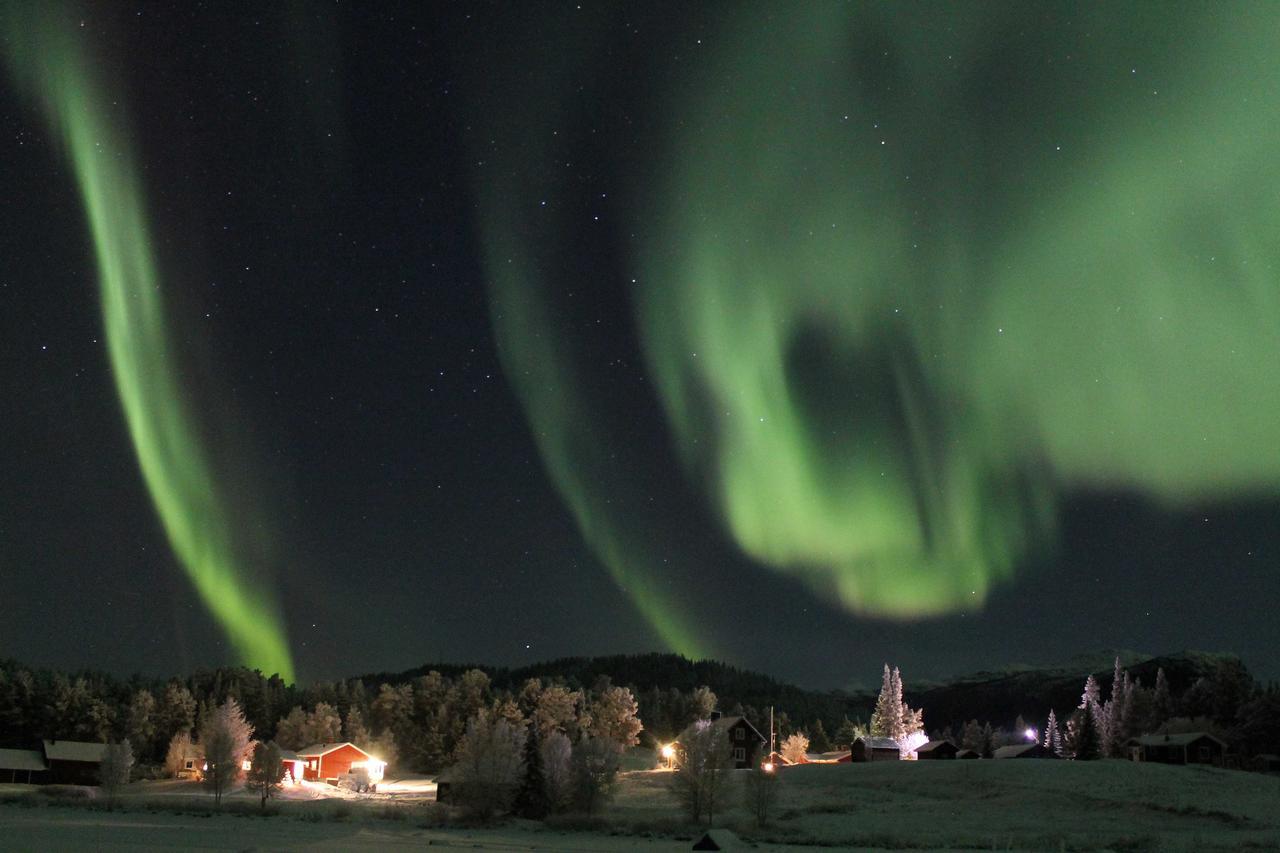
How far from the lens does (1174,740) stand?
9106cm

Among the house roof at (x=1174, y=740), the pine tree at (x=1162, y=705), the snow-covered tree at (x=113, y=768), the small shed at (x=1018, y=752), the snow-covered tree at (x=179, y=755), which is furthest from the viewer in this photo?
the small shed at (x=1018, y=752)

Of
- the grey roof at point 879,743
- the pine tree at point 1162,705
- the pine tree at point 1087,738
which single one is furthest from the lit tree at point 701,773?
the pine tree at point 1162,705

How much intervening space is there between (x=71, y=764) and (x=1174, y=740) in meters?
95.7

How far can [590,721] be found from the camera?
12119 centimetres

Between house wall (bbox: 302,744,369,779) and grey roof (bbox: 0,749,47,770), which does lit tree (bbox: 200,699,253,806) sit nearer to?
house wall (bbox: 302,744,369,779)

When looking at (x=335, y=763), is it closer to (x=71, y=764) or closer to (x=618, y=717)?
(x=71, y=764)

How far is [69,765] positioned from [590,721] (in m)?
50.3

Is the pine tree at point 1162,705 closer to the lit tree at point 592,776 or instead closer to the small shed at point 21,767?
the lit tree at point 592,776

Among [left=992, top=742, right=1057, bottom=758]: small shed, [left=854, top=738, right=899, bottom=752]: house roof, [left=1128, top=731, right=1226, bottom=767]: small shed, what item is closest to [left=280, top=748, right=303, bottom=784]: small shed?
[left=854, top=738, right=899, bottom=752]: house roof

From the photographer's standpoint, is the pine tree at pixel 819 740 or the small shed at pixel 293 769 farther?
the pine tree at pixel 819 740

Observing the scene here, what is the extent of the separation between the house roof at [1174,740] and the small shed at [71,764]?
294ft

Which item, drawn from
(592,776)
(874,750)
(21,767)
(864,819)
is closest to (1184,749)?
(874,750)

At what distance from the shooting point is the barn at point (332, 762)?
331 feet

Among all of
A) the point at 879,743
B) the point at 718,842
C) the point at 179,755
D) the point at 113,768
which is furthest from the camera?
the point at 179,755
